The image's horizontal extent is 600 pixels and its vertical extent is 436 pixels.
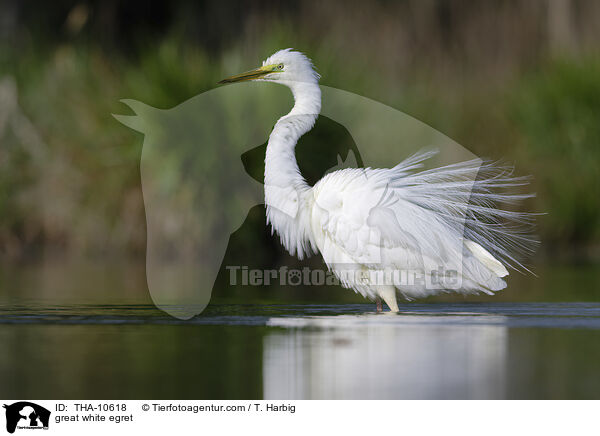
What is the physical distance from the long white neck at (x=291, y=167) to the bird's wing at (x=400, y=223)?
0.20 m

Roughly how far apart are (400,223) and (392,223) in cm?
6

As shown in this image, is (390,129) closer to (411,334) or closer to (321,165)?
(321,165)

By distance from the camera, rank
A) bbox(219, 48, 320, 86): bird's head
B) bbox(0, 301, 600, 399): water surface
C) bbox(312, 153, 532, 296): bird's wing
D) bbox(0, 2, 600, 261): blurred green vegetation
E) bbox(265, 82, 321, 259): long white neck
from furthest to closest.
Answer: bbox(0, 2, 600, 261): blurred green vegetation → bbox(219, 48, 320, 86): bird's head → bbox(265, 82, 321, 259): long white neck → bbox(312, 153, 532, 296): bird's wing → bbox(0, 301, 600, 399): water surface

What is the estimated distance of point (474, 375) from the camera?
15.5ft

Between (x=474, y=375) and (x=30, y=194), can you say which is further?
(x=30, y=194)

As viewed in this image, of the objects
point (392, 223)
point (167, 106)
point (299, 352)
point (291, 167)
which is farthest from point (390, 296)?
point (167, 106)

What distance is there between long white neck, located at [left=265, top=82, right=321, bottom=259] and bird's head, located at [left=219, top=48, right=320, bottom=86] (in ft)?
0.28

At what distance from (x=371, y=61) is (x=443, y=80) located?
1206mm

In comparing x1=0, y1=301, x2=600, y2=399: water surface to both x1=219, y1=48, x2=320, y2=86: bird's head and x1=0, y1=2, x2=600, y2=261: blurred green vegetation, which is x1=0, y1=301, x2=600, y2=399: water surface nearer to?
x1=219, y1=48, x2=320, y2=86: bird's head

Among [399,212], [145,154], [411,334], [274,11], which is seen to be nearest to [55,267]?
[145,154]

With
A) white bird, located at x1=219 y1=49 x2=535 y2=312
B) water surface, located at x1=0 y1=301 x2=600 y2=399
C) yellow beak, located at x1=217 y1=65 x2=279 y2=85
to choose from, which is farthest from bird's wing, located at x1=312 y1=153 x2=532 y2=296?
yellow beak, located at x1=217 y1=65 x2=279 y2=85
